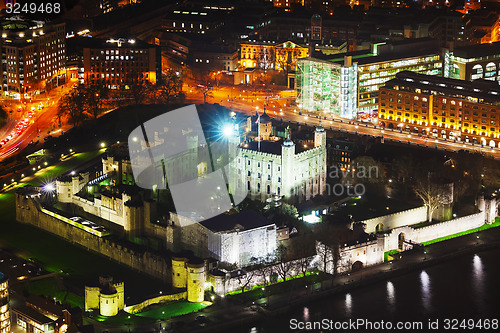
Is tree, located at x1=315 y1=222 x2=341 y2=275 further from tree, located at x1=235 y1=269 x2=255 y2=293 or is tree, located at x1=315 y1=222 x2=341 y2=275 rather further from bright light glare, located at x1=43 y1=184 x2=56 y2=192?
bright light glare, located at x1=43 y1=184 x2=56 y2=192

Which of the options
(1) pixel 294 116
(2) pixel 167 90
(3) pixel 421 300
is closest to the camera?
(3) pixel 421 300

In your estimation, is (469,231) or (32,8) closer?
(469,231)

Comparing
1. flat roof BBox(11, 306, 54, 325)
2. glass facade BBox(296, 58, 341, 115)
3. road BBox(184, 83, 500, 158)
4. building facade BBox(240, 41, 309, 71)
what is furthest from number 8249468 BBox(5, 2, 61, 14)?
flat roof BBox(11, 306, 54, 325)

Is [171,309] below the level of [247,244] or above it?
below

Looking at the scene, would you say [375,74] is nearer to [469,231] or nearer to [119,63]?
[119,63]

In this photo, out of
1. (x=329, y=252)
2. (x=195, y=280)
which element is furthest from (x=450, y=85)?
(x=195, y=280)

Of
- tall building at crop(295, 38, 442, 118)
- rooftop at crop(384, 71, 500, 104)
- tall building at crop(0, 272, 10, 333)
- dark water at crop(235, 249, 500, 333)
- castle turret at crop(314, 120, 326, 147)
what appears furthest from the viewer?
tall building at crop(295, 38, 442, 118)

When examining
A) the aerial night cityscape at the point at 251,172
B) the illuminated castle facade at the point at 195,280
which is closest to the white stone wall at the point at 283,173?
the aerial night cityscape at the point at 251,172
